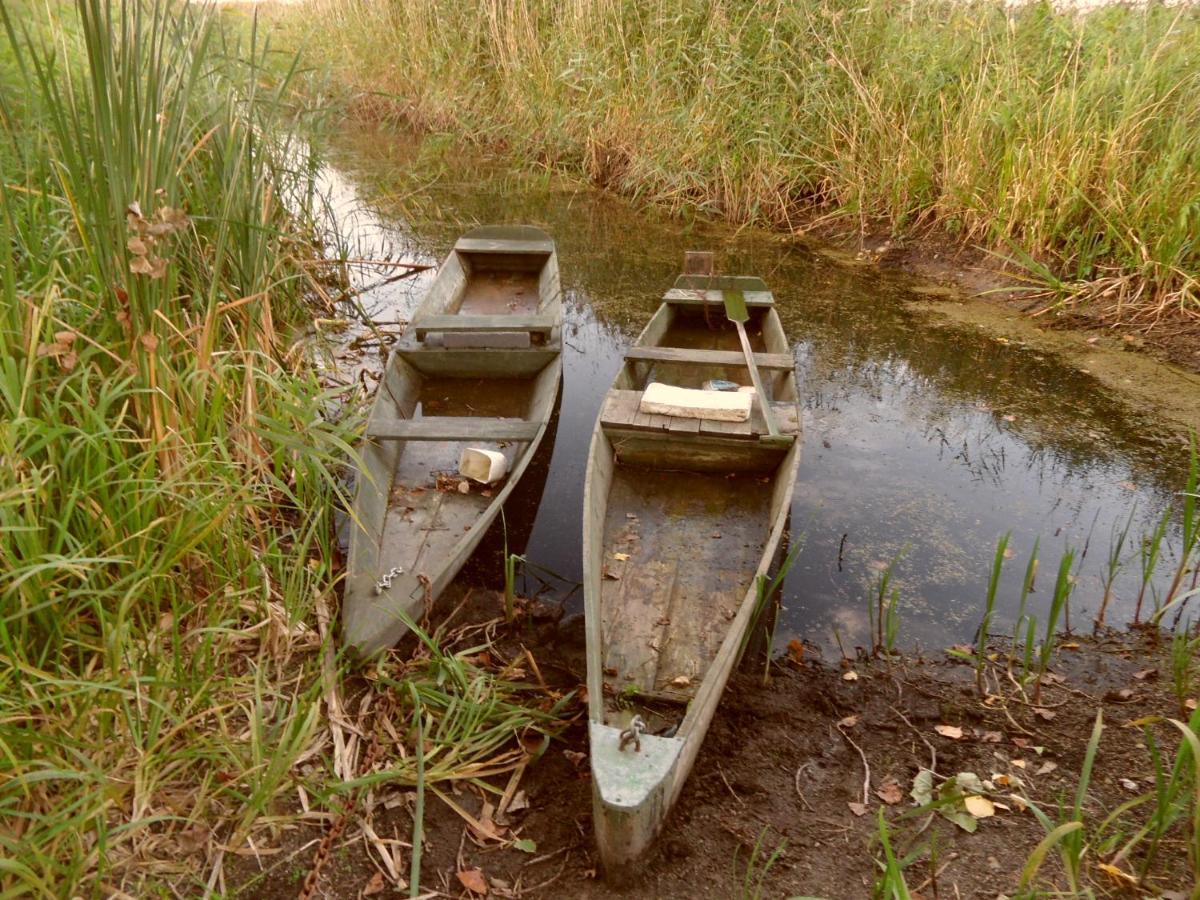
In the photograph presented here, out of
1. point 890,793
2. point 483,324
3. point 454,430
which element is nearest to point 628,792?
point 890,793

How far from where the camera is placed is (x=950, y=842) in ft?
8.29

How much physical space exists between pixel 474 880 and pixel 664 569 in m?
1.45

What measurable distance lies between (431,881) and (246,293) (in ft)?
8.50

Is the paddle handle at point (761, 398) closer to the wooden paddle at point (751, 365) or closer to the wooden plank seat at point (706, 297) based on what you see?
the wooden paddle at point (751, 365)

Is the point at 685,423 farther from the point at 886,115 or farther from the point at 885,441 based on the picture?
the point at 886,115

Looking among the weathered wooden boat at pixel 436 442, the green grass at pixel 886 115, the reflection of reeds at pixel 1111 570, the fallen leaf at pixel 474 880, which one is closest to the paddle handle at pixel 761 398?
the weathered wooden boat at pixel 436 442

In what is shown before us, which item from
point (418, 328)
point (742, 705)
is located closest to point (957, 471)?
point (742, 705)

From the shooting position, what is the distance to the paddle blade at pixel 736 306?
5.25 m

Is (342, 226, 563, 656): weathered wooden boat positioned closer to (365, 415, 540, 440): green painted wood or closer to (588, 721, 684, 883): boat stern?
(365, 415, 540, 440): green painted wood

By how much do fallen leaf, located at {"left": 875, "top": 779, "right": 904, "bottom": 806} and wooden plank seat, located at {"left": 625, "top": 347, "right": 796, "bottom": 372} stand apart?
2.34 meters

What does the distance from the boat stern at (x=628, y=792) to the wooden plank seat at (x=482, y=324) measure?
283 centimetres

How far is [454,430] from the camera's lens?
3.92 meters

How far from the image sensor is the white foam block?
12.7ft

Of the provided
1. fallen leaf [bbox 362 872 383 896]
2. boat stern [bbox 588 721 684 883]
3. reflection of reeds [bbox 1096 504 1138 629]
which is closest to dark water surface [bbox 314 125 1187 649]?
reflection of reeds [bbox 1096 504 1138 629]
